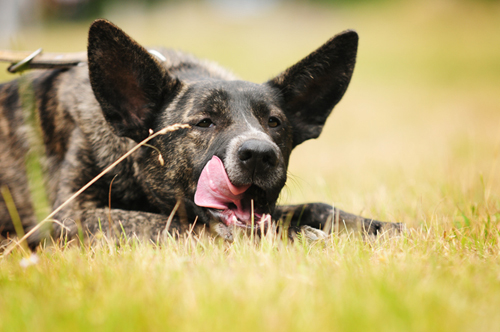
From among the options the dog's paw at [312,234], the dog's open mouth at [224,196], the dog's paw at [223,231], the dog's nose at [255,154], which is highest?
the dog's nose at [255,154]

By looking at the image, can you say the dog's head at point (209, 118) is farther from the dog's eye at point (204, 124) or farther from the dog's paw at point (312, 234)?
the dog's paw at point (312, 234)

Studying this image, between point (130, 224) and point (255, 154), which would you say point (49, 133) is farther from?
point (255, 154)

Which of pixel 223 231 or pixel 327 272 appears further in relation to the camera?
pixel 223 231

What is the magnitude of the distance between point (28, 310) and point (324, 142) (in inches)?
374

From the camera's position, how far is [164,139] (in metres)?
2.88

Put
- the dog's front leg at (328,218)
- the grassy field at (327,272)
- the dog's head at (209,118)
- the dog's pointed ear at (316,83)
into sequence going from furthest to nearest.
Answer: the dog's pointed ear at (316,83) < the dog's front leg at (328,218) < the dog's head at (209,118) < the grassy field at (327,272)

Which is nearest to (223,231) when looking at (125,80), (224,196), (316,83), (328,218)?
(224,196)

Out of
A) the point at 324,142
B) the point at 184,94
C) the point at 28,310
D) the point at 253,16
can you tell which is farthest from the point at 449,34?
the point at 28,310

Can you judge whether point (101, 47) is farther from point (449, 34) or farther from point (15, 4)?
point (15, 4)

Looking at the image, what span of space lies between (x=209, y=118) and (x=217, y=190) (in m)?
0.61

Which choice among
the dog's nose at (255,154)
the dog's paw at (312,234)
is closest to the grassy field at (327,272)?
the dog's paw at (312,234)

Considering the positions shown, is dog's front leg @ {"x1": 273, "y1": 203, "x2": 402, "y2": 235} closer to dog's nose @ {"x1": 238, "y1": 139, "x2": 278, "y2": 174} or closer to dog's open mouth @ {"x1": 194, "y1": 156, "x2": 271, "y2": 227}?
dog's open mouth @ {"x1": 194, "y1": 156, "x2": 271, "y2": 227}

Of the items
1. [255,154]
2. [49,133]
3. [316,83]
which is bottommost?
[49,133]

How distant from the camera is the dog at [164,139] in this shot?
2.52m
